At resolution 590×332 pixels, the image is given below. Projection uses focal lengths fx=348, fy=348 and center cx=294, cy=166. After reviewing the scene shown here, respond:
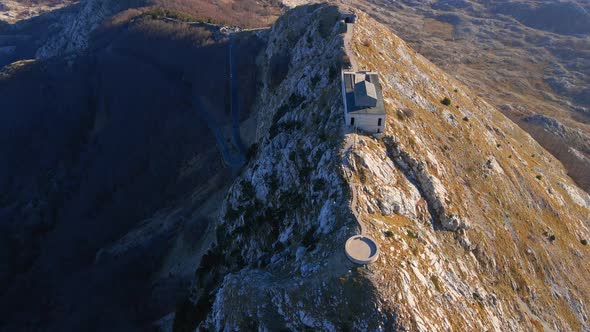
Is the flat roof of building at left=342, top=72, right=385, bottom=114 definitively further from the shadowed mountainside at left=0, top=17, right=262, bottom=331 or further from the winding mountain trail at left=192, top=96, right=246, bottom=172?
the shadowed mountainside at left=0, top=17, right=262, bottom=331

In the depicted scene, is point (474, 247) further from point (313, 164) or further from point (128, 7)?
point (128, 7)

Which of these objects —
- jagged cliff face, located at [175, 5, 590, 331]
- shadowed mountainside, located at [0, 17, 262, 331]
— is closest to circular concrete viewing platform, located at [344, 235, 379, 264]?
jagged cliff face, located at [175, 5, 590, 331]

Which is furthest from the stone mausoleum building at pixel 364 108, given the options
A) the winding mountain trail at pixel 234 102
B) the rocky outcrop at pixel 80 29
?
the rocky outcrop at pixel 80 29

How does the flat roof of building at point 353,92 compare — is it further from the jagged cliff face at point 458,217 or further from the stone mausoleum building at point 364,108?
the jagged cliff face at point 458,217

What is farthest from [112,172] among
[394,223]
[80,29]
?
[80,29]

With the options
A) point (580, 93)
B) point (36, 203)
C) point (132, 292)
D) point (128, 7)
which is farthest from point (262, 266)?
point (580, 93)

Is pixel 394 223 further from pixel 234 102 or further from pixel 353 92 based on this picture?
pixel 234 102

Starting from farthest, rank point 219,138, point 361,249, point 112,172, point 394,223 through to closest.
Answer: point 112,172
point 219,138
point 394,223
point 361,249

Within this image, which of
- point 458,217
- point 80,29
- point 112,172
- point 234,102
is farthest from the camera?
point 80,29
